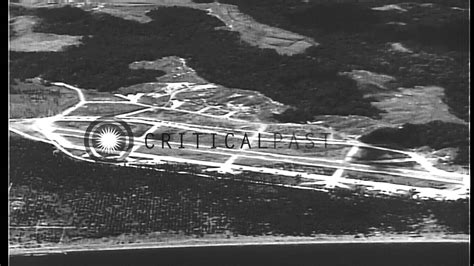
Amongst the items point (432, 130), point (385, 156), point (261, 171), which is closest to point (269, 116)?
point (261, 171)

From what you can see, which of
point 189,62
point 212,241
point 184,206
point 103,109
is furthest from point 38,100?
point 212,241

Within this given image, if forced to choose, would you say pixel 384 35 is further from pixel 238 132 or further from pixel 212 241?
pixel 212 241

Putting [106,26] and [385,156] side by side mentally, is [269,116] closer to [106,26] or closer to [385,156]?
[385,156]

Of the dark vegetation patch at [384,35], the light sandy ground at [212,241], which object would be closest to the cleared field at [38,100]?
the light sandy ground at [212,241]

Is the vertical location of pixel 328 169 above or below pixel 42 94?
below

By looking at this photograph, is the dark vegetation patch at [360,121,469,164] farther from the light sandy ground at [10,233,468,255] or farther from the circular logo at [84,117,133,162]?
the circular logo at [84,117,133,162]

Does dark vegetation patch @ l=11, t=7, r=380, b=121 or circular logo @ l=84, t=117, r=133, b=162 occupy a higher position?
dark vegetation patch @ l=11, t=7, r=380, b=121

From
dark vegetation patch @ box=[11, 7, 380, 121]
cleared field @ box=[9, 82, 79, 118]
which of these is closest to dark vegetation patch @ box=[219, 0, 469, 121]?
dark vegetation patch @ box=[11, 7, 380, 121]
